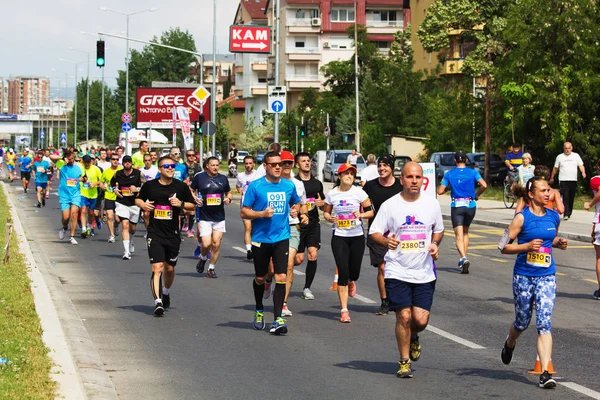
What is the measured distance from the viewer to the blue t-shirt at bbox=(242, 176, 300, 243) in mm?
11180

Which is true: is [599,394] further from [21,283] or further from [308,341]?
[21,283]

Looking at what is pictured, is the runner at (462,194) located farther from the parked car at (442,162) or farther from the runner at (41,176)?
the parked car at (442,162)

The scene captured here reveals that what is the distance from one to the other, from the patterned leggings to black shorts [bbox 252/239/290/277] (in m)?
2.99

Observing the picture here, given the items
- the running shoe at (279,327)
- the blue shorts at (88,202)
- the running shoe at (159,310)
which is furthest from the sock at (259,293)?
the blue shorts at (88,202)

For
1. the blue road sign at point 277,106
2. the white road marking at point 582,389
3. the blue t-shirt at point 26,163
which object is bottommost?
the white road marking at point 582,389

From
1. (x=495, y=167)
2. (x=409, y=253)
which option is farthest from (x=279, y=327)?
(x=495, y=167)

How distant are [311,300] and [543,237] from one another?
5.49 m

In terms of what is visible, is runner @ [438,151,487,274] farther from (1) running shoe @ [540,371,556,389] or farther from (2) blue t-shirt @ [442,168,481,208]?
(1) running shoe @ [540,371,556,389]

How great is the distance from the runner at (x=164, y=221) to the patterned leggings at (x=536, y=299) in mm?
4917

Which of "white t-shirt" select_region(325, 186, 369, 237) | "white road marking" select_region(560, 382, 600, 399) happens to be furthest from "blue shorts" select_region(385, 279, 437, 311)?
"white t-shirt" select_region(325, 186, 369, 237)

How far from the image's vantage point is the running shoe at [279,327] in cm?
1098

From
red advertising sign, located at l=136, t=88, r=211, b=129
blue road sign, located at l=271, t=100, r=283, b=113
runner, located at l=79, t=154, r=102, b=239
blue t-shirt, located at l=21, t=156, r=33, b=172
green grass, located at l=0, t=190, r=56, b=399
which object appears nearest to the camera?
green grass, located at l=0, t=190, r=56, b=399

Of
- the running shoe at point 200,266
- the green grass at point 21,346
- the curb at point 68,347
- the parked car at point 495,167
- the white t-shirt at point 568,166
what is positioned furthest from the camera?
the parked car at point 495,167

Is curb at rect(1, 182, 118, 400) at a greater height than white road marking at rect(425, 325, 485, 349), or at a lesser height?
greater
